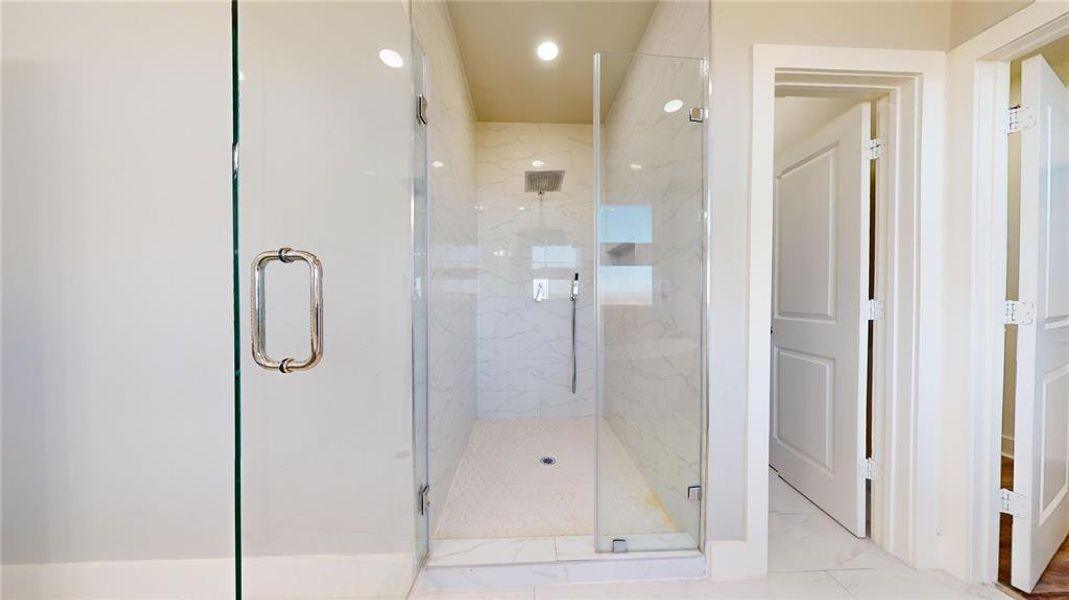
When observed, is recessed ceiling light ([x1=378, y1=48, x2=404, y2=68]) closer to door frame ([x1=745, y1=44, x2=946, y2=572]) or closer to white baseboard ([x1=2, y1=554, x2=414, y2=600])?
door frame ([x1=745, y1=44, x2=946, y2=572])

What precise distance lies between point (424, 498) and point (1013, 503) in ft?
7.21

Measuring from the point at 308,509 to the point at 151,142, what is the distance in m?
1.27

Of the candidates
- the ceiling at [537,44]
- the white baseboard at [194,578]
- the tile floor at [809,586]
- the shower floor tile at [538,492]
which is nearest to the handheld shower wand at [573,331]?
the shower floor tile at [538,492]

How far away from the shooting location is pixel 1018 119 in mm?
1380

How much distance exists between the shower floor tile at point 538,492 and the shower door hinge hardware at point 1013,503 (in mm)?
1177

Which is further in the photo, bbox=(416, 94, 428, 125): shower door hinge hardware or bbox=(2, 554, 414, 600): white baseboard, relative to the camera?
bbox=(416, 94, 428, 125): shower door hinge hardware

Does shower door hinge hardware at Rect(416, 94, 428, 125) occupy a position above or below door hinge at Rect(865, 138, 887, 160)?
above

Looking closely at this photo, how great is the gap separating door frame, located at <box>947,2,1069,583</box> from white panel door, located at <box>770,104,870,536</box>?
1.01 ft

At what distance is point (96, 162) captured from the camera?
1.21 m

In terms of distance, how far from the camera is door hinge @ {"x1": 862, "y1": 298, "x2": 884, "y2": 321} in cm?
163

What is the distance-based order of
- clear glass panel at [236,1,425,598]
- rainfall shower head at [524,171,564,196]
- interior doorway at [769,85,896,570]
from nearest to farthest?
1. clear glass panel at [236,1,425,598]
2. interior doorway at [769,85,896,570]
3. rainfall shower head at [524,171,564,196]

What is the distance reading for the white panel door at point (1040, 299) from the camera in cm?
135

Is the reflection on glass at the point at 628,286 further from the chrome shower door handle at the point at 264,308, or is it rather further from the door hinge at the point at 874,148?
the chrome shower door handle at the point at 264,308

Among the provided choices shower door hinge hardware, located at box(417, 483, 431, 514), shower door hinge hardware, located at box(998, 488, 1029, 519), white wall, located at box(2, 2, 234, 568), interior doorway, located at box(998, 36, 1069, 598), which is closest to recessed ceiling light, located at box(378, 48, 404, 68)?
white wall, located at box(2, 2, 234, 568)
